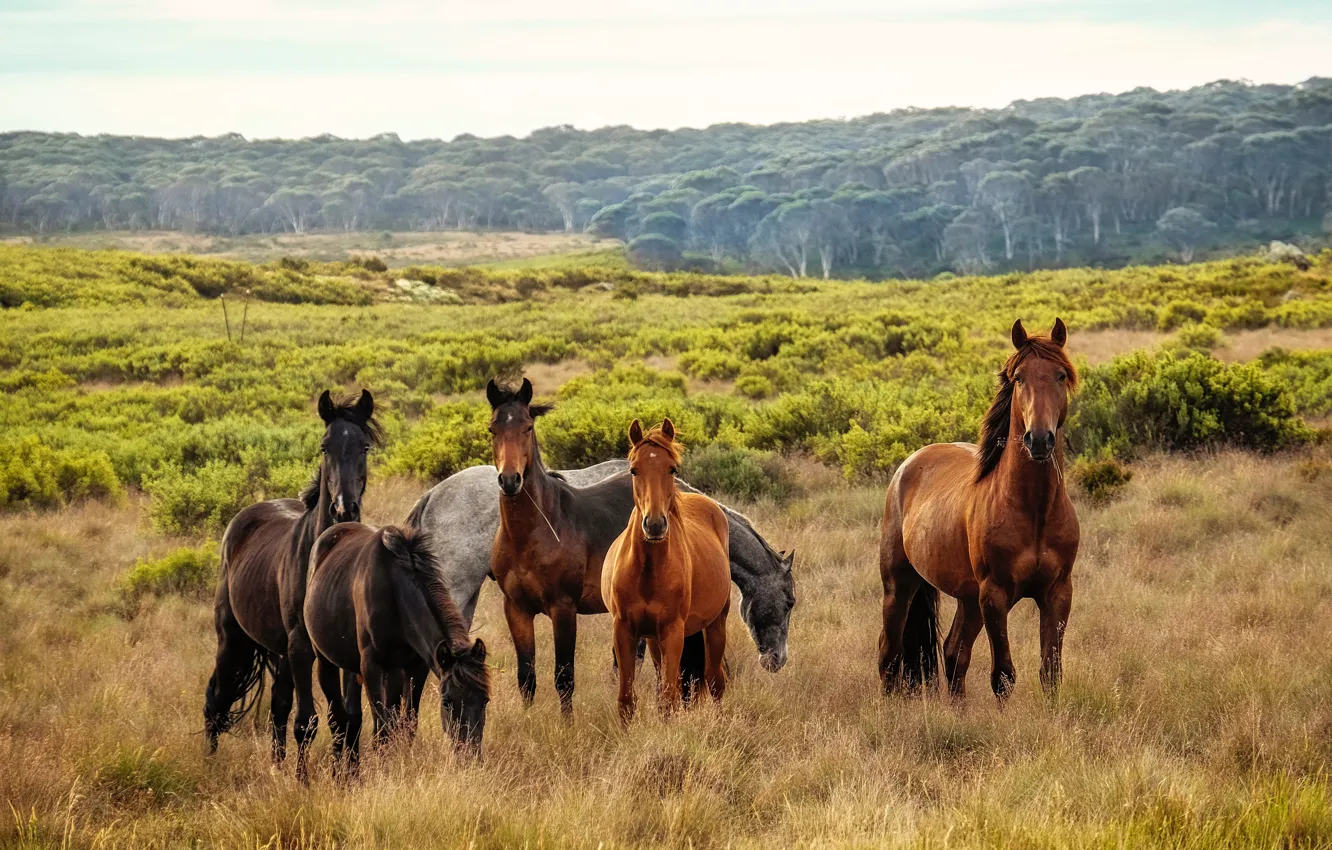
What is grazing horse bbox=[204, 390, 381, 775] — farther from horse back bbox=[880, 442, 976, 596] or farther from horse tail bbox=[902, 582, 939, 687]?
horse tail bbox=[902, 582, 939, 687]

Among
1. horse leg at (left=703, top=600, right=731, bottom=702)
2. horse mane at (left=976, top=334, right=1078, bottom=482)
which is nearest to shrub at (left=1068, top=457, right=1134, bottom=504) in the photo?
horse mane at (left=976, top=334, right=1078, bottom=482)

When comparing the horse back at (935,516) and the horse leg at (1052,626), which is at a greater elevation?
the horse back at (935,516)

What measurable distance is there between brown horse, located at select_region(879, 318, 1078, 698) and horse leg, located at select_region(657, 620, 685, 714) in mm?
1573

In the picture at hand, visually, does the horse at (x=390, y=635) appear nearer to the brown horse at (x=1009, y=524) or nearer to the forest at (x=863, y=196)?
the brown horse at (x=1009, y=524)

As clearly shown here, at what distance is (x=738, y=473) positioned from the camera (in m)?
12.2

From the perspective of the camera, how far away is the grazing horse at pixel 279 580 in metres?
5.52

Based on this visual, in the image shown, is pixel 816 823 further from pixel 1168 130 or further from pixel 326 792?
pixel 1168 130

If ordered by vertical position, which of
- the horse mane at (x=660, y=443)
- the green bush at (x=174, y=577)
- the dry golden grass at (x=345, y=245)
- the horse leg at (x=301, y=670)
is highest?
the dry golden grass at (x=345, y=245)

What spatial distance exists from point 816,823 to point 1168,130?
138436mm

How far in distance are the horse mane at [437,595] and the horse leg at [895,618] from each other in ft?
9.28

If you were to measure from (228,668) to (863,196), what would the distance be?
352 feet

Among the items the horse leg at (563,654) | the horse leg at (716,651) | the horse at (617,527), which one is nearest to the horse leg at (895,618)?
the horse at (617,527)

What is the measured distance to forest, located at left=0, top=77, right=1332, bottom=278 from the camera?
328 ft

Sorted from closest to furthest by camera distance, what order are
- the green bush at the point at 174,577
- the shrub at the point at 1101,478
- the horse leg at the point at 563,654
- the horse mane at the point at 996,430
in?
the horse mane at the point at 996,430 → the horse leg at the point at 563,654 → the green bush at the point at 174,577 → the shrub at the point at 1101,478
